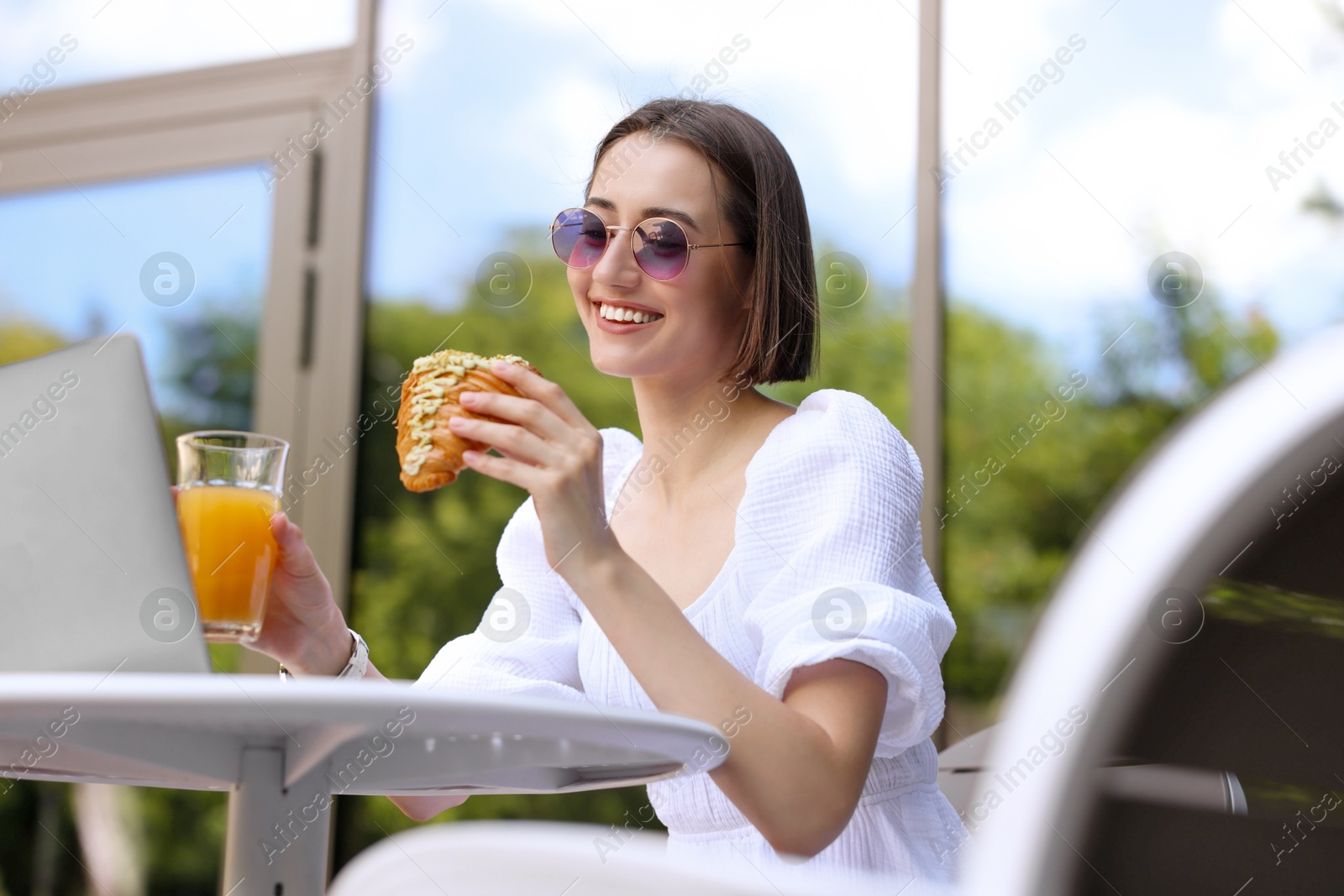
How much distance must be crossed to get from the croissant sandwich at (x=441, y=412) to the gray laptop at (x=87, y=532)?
263 millimetres

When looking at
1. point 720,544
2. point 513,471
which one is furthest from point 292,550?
point 720,544

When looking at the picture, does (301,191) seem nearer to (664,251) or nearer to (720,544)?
(664,251)

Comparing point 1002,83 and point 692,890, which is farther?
point 1002,83

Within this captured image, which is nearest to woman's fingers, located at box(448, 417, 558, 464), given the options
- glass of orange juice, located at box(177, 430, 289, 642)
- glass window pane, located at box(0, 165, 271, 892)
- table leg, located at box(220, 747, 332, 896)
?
glass of orange juice, located at box(177, 430, 289, 642)

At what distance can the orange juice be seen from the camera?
4.08 feet

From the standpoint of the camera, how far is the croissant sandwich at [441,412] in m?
1.26

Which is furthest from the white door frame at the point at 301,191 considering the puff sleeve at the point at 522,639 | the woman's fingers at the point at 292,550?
the woman's fingers at the point at 292,550

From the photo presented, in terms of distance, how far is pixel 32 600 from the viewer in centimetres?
99

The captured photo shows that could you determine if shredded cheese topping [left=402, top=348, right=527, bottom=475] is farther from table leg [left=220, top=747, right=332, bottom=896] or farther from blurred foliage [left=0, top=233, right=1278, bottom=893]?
blurred foliage [left=0, top=233, right=1278, bottom=893]

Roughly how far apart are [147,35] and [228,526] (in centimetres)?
369

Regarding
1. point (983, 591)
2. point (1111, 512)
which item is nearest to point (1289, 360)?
point (1111, 512)

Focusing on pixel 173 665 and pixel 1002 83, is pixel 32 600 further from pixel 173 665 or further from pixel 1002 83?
pixel 1002 83

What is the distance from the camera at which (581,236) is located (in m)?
1.73

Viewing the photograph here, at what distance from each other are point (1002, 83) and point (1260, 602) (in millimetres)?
3151
